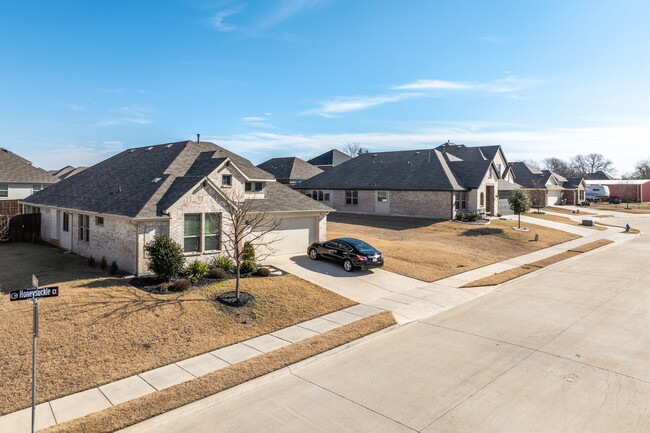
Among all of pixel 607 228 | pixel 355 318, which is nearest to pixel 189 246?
pixel 355 318

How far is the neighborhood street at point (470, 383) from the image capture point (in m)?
7.67

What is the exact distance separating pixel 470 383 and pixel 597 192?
8851 cm

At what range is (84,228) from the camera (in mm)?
21312

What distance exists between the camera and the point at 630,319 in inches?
550

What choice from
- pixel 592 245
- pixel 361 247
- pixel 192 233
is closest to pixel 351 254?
pixel 361 247

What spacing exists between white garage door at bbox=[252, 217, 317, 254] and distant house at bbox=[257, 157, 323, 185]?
32.3m

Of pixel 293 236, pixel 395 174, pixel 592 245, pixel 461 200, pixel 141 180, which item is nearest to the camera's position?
pixel 141 180

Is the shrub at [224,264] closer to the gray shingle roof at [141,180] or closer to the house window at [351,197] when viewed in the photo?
the gray shingle roof at [141,180]

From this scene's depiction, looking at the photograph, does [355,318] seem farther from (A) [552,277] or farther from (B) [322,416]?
(A) [552,277]

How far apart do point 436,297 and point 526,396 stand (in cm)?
834

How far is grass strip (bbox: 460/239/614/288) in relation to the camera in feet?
64.0

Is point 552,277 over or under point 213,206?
under

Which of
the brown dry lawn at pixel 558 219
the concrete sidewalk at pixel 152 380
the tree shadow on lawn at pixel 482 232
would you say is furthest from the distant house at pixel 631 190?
the concrete sidewalk at pixel 152 380

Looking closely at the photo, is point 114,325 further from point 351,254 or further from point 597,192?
point 597,192
